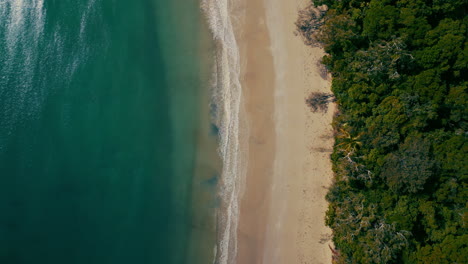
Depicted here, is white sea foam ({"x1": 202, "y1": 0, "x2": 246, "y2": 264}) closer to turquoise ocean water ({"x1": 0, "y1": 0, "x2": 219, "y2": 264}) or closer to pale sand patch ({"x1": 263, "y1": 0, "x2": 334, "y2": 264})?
turquoise ocean water ({"x1": 0, "y1": 0, "x2": 219, "y2": 264})

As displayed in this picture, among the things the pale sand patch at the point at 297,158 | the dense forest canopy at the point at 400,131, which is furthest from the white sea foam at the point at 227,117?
the dense forest canopy at the point at 400,131

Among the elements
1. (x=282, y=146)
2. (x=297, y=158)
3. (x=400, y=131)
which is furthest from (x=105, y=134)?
(x=400, y=131)

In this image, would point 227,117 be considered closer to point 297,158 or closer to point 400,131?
point 297,158

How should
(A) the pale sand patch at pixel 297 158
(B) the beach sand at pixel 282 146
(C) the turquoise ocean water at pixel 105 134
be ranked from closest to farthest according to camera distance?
(A) the pale sand patch at pixel 297 158 < (B) the beach sand at pixel 282 146 < (C) the turquoise ocean water at pixel 105 134

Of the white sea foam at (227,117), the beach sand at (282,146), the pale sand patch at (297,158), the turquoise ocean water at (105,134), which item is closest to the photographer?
the pale sand patch at (297,158)

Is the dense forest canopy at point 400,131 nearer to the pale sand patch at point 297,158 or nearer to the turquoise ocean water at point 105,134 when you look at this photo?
the pale sand patch at point 297,158

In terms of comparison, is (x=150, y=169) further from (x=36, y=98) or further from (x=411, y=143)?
(x=411, y=143)
